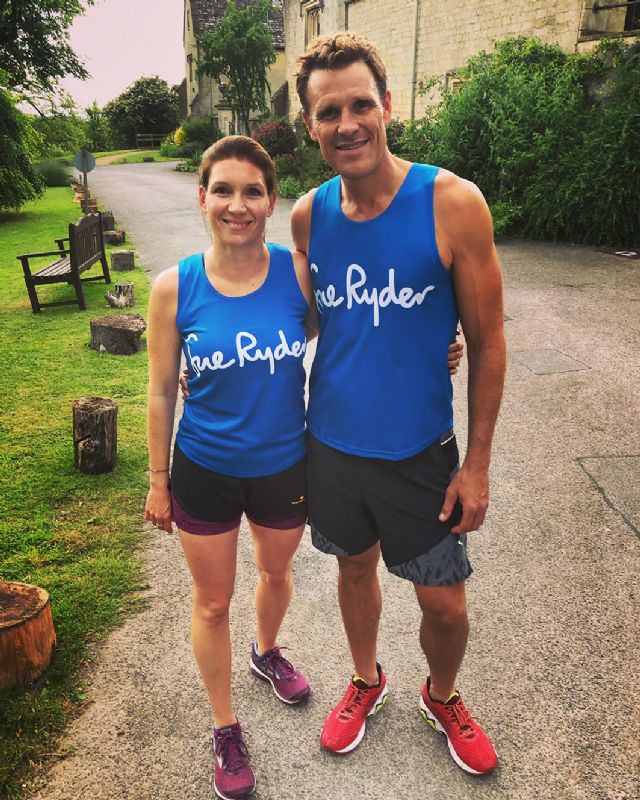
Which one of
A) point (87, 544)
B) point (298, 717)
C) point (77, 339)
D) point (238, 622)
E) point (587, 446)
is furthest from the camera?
point (77, 339)

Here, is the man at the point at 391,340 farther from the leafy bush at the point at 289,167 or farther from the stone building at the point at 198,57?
the stone building at the point at 198,57

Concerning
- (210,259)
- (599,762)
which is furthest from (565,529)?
(210,259)

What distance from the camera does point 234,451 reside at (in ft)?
6.80

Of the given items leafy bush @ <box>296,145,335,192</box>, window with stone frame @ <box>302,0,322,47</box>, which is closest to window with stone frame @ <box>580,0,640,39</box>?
leafy bush @ <box>296,145,335,192</box>

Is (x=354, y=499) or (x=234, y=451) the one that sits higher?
(x=234, y=451)

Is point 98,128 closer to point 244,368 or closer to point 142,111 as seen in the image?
point 142,111

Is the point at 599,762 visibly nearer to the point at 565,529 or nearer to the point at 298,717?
the point at 298,717

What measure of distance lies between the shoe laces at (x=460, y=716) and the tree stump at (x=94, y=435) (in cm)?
307

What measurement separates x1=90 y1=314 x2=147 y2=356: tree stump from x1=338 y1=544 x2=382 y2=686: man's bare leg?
18.1ft

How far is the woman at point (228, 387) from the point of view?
6.63 feet

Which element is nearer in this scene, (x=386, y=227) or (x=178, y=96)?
(x=386, y=227)

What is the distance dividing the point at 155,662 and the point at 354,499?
1.46 metres

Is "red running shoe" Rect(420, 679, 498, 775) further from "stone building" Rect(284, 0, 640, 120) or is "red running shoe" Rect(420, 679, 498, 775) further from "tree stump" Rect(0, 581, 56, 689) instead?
"stone building" Rect(284, 0, 640, 120)

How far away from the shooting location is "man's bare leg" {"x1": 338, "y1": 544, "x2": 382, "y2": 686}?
230cm
